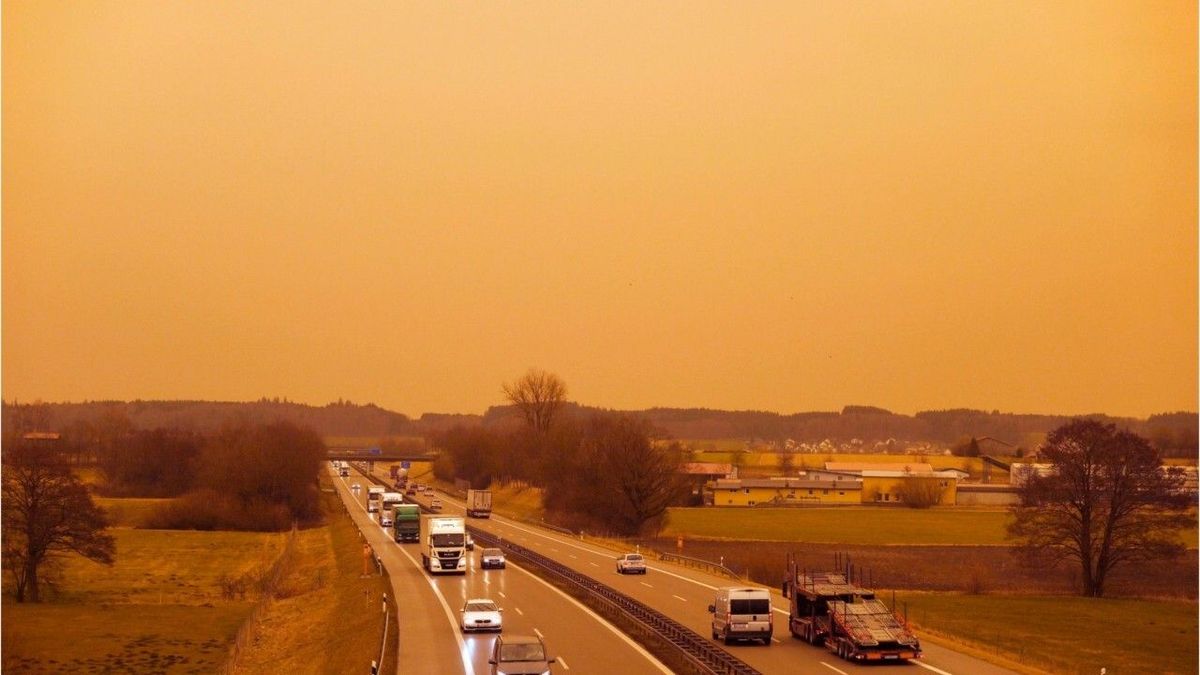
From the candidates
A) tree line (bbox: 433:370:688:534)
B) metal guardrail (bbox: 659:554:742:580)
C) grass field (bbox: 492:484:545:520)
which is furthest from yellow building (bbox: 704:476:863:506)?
metal guardrail (bbox: 659:554:742:580)

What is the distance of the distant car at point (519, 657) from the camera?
32.9 meters

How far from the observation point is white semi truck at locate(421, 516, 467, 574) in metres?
68.3

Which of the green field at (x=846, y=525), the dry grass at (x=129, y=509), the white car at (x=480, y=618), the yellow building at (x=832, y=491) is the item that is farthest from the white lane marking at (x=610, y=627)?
the yellow building at (x=832, y=491)

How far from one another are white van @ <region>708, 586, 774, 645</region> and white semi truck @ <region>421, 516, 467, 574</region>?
95.2 ft

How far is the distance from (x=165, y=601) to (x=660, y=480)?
55.4 m

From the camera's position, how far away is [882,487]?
189 metres

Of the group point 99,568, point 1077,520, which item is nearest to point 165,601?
point 99,568

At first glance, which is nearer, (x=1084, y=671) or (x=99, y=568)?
(x=1084, y=671)

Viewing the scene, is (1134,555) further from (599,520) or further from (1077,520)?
(599,520)

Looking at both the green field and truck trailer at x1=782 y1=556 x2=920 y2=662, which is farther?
the green field

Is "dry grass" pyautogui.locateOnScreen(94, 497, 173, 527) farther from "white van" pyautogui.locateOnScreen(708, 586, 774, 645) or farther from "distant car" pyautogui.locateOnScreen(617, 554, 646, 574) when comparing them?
"white van" pyautogui.locateOnScreen(708, 586, 774, 645)

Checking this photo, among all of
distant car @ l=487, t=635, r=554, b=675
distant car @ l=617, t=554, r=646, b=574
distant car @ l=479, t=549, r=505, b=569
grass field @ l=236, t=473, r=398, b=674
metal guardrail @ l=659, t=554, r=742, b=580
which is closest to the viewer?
distant car @ l=487, t=635, r=554, b=675

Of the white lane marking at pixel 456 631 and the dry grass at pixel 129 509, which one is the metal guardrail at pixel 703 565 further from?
the dry grass at pixel 129 509

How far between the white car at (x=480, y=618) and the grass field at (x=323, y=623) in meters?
2.70
